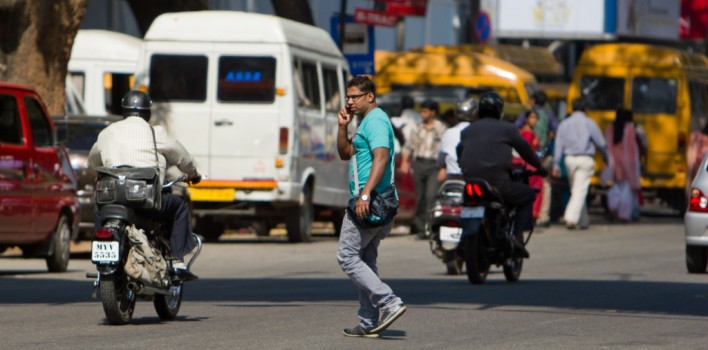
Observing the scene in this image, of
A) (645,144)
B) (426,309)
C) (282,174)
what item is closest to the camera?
(426,309)

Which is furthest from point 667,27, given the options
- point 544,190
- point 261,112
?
point 261,112

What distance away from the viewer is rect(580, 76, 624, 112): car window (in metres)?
34.0

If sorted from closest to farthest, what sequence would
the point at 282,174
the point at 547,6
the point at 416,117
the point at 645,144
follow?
the point at 282,174, the point at 416,117, the point at 645,144, the point at 547,6

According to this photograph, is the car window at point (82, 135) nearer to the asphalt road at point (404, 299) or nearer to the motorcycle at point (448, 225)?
the asphalt road at point (404, 299)

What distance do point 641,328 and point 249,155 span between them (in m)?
11.3

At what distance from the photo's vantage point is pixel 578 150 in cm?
2711

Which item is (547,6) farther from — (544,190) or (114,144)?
(114,144)

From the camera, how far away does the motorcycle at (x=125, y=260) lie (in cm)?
1164

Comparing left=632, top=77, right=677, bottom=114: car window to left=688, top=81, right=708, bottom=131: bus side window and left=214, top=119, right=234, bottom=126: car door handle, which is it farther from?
left=214, top=119, right=234, bottom=126: car door handle

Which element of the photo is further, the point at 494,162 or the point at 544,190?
the point at 544,190

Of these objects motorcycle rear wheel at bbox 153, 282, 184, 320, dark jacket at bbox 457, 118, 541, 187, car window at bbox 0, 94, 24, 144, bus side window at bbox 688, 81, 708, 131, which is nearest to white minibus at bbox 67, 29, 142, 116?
bus side window at bbox 688, 81, 708, 131

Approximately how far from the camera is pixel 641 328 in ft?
39.5

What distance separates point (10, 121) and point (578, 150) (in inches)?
464

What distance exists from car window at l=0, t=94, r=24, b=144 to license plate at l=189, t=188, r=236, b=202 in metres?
5.43
